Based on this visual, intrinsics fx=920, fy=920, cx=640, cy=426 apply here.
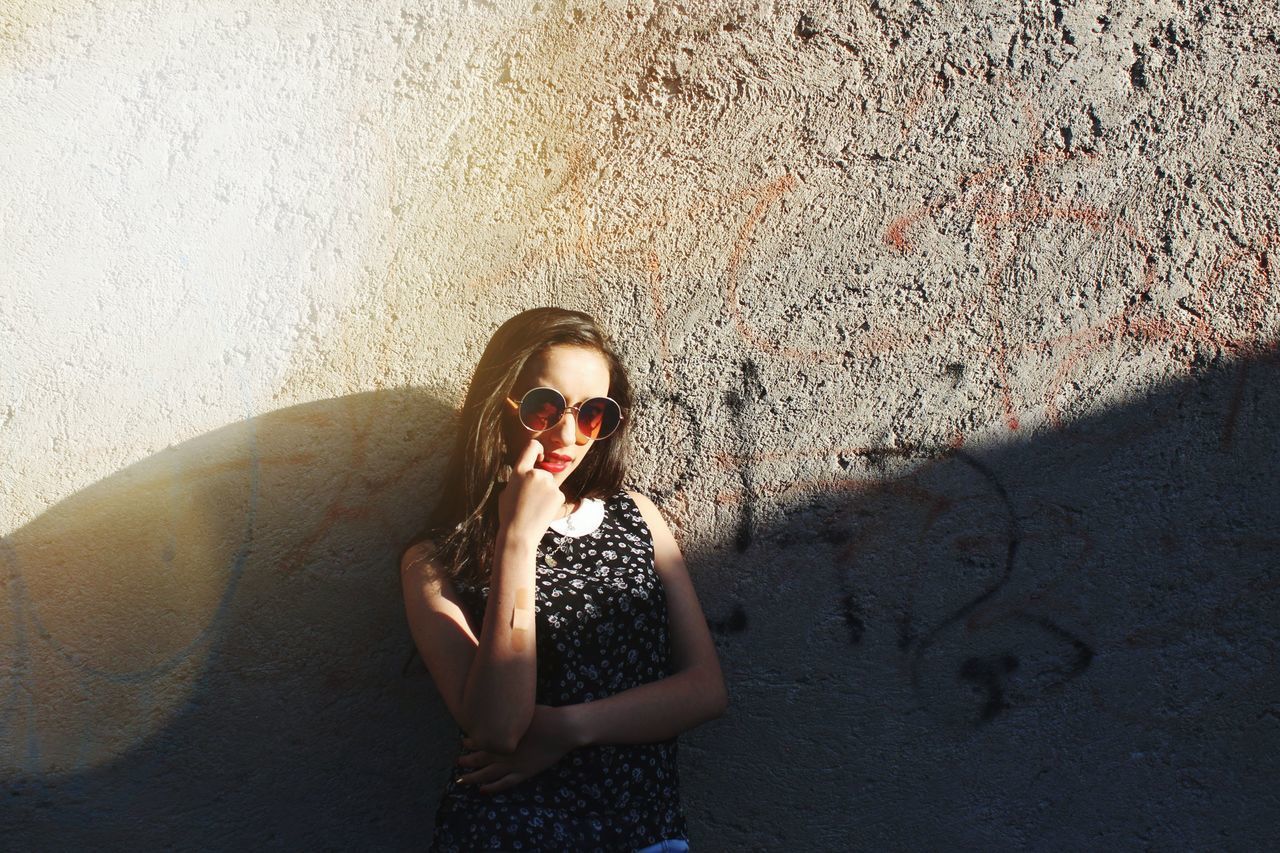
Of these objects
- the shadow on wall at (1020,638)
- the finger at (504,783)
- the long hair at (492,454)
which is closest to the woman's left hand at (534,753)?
the finger at (504,783)

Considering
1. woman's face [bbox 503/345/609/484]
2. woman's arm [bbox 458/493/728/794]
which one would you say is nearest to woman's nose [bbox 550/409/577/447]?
woman's face [bbox 503/345/609/484]

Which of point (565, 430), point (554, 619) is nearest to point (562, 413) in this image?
point (565, 430)

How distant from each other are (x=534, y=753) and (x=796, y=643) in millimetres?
845

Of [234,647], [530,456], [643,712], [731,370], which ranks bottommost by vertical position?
[643,712]

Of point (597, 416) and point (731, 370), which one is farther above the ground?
point (731, 370)

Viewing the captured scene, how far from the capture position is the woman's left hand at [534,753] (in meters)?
1.78

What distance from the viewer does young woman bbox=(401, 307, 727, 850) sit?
5.78 feet

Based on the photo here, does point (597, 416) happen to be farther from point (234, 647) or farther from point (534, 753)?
point (234, 647)

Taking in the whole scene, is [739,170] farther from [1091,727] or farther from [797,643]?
[1091,727]

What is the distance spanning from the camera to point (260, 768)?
230 cm

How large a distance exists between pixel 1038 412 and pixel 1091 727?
32.5 inches

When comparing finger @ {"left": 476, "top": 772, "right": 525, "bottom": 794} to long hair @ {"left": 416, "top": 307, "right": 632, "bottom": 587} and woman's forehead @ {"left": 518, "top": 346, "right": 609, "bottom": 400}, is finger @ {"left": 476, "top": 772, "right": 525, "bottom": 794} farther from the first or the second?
woman's forehead @ {"left": 518, "top": 346, "right": 609, "bottom": 400}

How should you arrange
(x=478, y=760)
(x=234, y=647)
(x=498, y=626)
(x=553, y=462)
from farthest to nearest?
(x=234, y=647)
(x=553, y=462)
(x=478, y=760)
(x=498, y=626)

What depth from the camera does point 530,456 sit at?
74.6 inches
